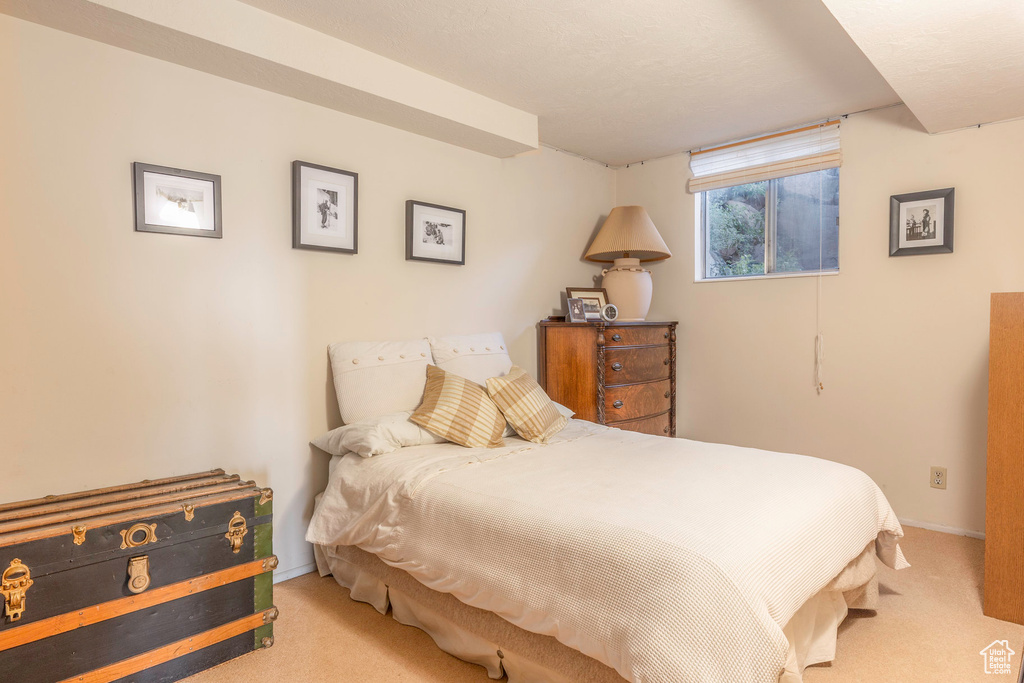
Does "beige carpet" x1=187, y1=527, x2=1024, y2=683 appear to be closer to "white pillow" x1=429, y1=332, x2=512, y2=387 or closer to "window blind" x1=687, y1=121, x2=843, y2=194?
"white pillow" x1=429, y1=332, x2=512, y2=387

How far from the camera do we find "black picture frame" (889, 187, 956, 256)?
118 inches

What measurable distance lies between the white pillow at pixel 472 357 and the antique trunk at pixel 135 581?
118 cm

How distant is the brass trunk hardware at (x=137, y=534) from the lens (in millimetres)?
1709

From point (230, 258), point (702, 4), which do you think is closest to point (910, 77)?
point (702, 4)

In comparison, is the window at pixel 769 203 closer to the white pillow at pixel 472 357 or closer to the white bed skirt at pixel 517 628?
the white pillow at pixel 472 357

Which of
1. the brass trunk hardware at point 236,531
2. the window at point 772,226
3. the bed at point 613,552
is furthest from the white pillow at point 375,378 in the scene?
the window at point 772,226

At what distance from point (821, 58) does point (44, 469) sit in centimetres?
343

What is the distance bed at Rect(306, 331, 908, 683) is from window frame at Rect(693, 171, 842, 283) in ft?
5.35

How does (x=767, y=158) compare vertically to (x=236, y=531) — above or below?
above

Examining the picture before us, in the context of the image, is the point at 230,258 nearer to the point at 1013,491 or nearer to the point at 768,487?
the point at 768,487

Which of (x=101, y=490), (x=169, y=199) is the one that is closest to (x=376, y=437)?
(x=101, y=490)

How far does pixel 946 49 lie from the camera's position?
6.85 feet

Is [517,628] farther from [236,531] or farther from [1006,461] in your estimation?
[1006,461]

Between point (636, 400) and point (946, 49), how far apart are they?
218cm
